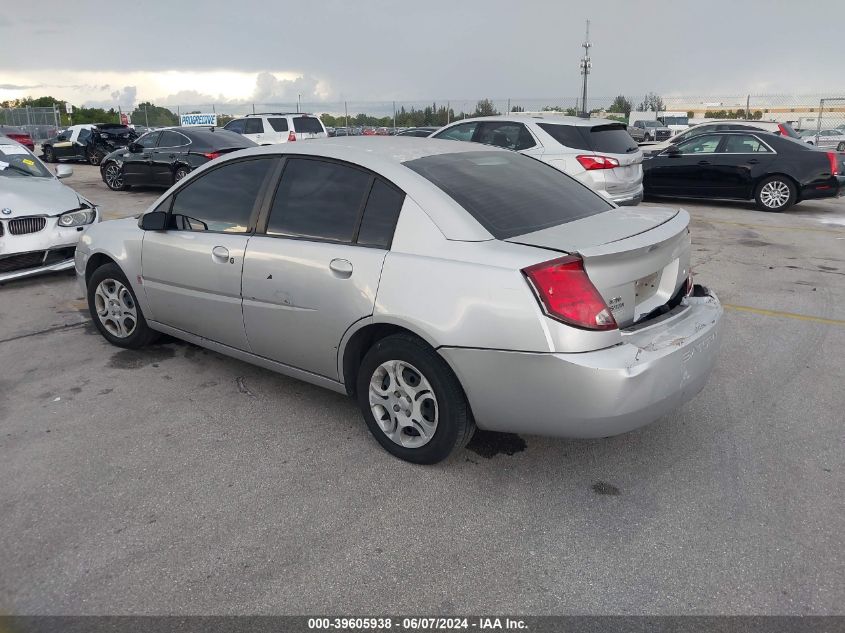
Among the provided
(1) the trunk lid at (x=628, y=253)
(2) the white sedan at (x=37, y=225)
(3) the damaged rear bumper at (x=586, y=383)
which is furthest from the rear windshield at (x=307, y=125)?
(3) the damaged rear bumper at (x=586, y=383)

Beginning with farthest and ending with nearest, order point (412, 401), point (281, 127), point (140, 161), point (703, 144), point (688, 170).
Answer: point (281, 127) → point (140, 161) → point (688, 170) → point (703, 144) → point (412, 401)

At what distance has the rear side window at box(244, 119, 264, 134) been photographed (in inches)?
764

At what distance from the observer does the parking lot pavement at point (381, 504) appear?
8.37 ft

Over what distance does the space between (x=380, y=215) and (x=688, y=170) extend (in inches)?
448

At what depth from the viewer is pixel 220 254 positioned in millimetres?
4070

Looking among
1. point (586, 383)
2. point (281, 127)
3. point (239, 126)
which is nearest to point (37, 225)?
point (586, 383)

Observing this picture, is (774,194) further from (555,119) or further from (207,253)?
(207,253)

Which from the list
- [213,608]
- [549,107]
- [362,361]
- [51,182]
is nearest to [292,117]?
[51,182]

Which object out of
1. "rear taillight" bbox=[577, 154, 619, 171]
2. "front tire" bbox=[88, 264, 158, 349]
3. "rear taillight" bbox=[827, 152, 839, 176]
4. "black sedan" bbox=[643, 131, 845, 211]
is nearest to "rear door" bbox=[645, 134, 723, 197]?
"black sedan" bbox=[643, 131, 845, 211]

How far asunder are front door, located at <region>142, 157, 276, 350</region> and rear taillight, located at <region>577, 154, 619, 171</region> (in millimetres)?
6607

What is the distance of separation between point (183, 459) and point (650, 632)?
93.6 inches

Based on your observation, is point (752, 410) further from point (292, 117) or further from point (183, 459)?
point (292, 117)

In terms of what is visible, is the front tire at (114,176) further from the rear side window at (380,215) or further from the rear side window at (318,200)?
the rear side window at (380,215)

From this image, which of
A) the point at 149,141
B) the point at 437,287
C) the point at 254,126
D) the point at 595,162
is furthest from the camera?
the point at 254,126
